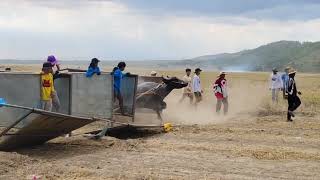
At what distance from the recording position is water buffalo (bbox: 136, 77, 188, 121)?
17.2 m

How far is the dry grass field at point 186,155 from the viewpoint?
10.5m

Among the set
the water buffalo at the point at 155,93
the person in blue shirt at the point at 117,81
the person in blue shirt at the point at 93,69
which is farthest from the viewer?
the water buffalo at the point at 155,93

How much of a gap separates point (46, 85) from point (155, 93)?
16.8ft

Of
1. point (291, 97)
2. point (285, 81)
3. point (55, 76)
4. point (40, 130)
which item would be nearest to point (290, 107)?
point (291, 97)

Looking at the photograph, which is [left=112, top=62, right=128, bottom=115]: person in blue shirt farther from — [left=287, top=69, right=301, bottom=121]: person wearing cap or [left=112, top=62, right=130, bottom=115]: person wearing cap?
[left=287, top=69, right=301, bottom=121]: person wearing cap

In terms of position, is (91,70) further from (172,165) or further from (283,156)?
(283,156)

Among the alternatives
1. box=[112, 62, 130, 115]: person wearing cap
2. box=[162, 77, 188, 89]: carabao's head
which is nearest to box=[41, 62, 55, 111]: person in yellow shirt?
box=[112, 62, 130, 115]: person wearing cap

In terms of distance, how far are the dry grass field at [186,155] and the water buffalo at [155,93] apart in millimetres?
943

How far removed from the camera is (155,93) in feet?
57.1

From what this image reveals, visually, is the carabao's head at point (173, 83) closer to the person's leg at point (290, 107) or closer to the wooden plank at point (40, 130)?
the person's leg at point (290, 107)

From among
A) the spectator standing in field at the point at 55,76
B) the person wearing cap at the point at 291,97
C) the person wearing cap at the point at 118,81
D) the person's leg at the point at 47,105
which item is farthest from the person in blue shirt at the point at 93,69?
the person wearing cap at the point at 291,97

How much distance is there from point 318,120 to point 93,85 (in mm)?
8620

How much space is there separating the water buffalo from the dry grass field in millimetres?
943

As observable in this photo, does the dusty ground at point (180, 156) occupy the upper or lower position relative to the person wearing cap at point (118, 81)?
Result: lower
